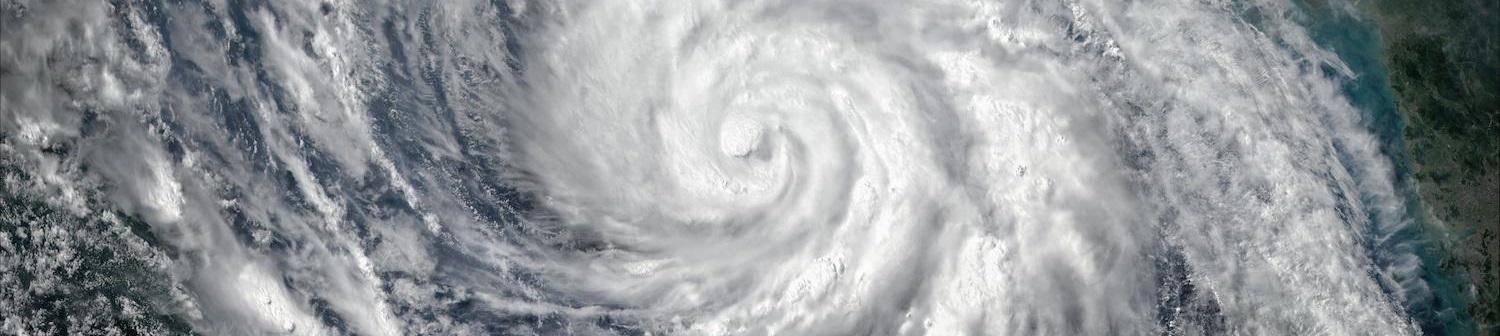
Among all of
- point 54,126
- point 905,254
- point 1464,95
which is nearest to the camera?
point 54,126

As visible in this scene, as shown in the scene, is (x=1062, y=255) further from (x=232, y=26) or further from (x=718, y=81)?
(x=232, y=26)

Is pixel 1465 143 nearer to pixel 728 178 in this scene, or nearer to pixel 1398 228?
pixel 1398 228

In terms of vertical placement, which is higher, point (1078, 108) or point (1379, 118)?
point (1379, 118)

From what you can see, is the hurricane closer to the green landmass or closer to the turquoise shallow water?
the turquoise shallow water

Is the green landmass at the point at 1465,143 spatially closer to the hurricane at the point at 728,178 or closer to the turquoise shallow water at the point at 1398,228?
the turquoise shallow water at the point at 1398,228

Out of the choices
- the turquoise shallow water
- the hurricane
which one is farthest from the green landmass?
the hurricane

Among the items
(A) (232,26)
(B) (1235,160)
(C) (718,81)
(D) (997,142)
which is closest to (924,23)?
(D) (997,142)

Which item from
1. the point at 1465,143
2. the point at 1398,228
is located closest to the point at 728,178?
the point at 1398,228
